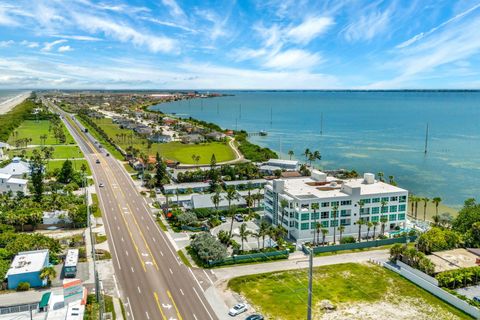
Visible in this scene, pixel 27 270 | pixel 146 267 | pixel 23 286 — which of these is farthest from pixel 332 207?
pixel 23 286

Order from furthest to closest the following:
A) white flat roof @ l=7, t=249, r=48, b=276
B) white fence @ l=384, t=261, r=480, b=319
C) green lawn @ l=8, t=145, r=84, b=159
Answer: green lawn @ l=8, t=145, r=84, b=159, white flat roof @ l=7, t=249, r=48, b=276, white fence @ l=384, t=261, r=480, b=319

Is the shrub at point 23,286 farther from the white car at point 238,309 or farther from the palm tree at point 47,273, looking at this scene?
the white car at point 238,309

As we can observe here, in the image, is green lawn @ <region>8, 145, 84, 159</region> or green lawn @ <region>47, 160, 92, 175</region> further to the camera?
green lawn @ <region>8, 145, 84, 159</region>

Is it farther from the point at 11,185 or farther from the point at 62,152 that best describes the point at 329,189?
the point at 62,152

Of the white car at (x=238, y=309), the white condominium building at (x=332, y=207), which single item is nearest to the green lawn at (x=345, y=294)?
the white car at (x=238, y=309)

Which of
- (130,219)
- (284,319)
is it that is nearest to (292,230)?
(284,319)

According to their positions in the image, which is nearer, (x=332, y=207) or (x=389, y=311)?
(x=389, y=311)

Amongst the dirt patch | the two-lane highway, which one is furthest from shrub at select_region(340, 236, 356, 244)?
the two-lane highway

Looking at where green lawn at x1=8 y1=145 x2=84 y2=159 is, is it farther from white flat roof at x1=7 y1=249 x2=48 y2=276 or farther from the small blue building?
the small blue building
